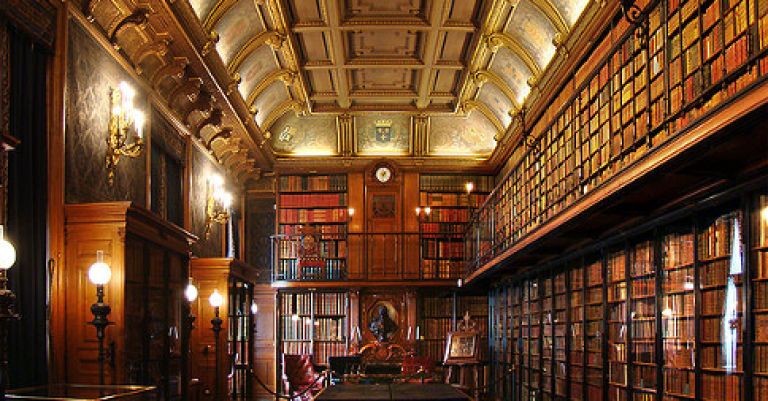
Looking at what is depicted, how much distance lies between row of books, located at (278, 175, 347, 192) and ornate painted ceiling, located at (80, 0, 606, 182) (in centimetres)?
34

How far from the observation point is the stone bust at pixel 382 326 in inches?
674

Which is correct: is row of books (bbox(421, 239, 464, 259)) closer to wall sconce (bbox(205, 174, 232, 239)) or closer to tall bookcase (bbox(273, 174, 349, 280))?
tall bookcase (bbox(273, 174, 349, 280))

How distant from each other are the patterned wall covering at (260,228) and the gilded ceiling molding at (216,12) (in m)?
7.37

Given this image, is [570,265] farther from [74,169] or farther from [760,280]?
[74,169]

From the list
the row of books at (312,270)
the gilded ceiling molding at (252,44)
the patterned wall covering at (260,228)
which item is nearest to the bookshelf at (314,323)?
the row of books at (312,270)

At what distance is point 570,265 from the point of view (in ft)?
35.0

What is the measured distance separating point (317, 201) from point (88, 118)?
949 centimetres

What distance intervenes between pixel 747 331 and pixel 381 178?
40.3ft

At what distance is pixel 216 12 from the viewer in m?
11.4

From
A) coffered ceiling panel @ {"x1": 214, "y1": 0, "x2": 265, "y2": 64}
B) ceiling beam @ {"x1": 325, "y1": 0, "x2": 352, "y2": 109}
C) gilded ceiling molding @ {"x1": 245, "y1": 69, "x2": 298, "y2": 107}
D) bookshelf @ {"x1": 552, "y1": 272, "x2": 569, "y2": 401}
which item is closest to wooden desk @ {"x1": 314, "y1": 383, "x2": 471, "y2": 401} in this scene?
bookshelf @ {"x1": 552, "y1": 272, "x2": 569, "y2": 401}

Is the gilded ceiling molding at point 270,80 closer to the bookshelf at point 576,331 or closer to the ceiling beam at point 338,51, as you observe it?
the ceiling beam at point 338,51

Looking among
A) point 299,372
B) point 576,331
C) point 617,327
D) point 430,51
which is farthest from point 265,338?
point 617,327

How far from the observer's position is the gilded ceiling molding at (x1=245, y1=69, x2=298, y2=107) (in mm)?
14938

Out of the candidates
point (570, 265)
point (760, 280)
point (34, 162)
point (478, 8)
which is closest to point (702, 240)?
point (760, 280)
